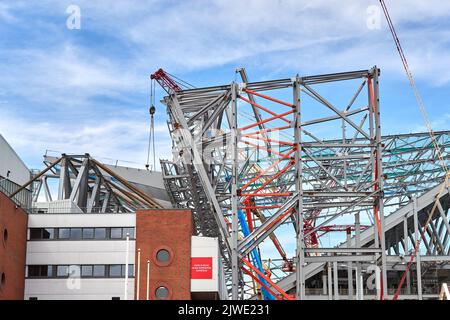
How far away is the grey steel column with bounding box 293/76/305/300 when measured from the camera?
66375 millimetres

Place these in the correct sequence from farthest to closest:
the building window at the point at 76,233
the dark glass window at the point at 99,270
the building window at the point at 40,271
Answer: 1. the building window at the point at 76,233
2. the building window at the point at 40,271
3. the dark glass window at the point at 99,270

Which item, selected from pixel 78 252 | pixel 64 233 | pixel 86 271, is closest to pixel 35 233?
pixel 64 233

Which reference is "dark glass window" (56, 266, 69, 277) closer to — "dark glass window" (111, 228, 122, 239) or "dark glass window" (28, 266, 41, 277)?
"dark glass window" (28, 266, 41, 277)

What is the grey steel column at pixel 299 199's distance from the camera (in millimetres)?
66375

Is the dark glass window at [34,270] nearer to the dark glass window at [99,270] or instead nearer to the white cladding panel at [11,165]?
the dark glass window at [99,270]

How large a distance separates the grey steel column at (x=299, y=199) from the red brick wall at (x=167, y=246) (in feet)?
27.4

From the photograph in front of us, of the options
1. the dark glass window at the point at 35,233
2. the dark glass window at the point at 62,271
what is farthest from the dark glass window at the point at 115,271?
the dark glass window at the point at 35,233

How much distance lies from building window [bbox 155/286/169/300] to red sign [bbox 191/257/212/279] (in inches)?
90.4

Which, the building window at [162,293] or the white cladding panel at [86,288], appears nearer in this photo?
the building window at [162,293]

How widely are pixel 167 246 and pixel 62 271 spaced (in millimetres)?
8274

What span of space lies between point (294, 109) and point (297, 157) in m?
3.92

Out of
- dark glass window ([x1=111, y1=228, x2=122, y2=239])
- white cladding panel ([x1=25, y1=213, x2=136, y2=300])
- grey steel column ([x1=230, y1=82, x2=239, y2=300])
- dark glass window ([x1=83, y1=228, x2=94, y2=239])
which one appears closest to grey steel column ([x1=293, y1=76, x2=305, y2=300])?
grey steel column ([x1=230, y1=82, x2=239, y2=300])
